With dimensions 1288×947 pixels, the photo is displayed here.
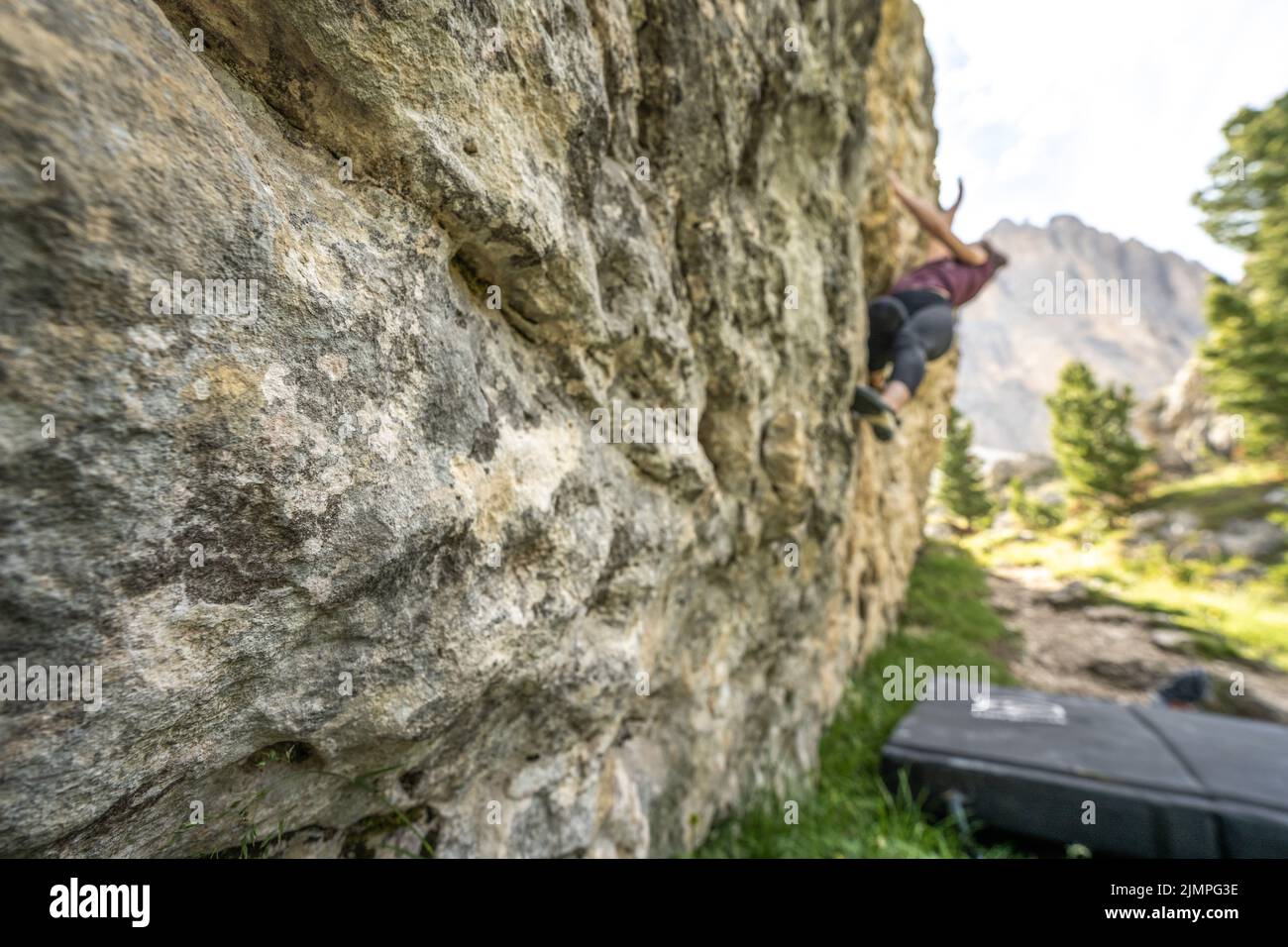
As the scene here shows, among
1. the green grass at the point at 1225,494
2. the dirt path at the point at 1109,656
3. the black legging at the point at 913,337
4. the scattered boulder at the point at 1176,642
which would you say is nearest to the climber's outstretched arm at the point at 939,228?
the black legging at the point at 913,337

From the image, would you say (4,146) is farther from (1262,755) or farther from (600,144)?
(1262,755)

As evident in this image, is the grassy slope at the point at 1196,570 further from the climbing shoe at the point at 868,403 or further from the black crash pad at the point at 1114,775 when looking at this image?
the climbing shoe at the point at 868,403

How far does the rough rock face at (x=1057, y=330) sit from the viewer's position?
69562mm

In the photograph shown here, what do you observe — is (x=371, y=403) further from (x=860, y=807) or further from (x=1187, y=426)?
(x=1187, y=426)

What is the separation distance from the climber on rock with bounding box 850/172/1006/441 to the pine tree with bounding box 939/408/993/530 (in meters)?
24.2

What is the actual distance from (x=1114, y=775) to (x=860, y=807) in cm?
178

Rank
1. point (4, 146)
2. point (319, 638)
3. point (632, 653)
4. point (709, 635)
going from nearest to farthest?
point (4, 146) < point (319, 638) < point (632, 653) < point (709, 635)

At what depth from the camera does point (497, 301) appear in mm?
2010

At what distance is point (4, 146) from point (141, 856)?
166 cm

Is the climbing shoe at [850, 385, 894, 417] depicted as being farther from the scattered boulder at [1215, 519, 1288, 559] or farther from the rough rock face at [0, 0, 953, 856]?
the scattered boulder at [1215, 519, 1288, 559]

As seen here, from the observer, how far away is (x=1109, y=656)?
9711 mm

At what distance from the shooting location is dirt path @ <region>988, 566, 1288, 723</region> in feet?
27.4

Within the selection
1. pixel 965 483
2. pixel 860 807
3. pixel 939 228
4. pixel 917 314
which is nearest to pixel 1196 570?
pixel 965 483
